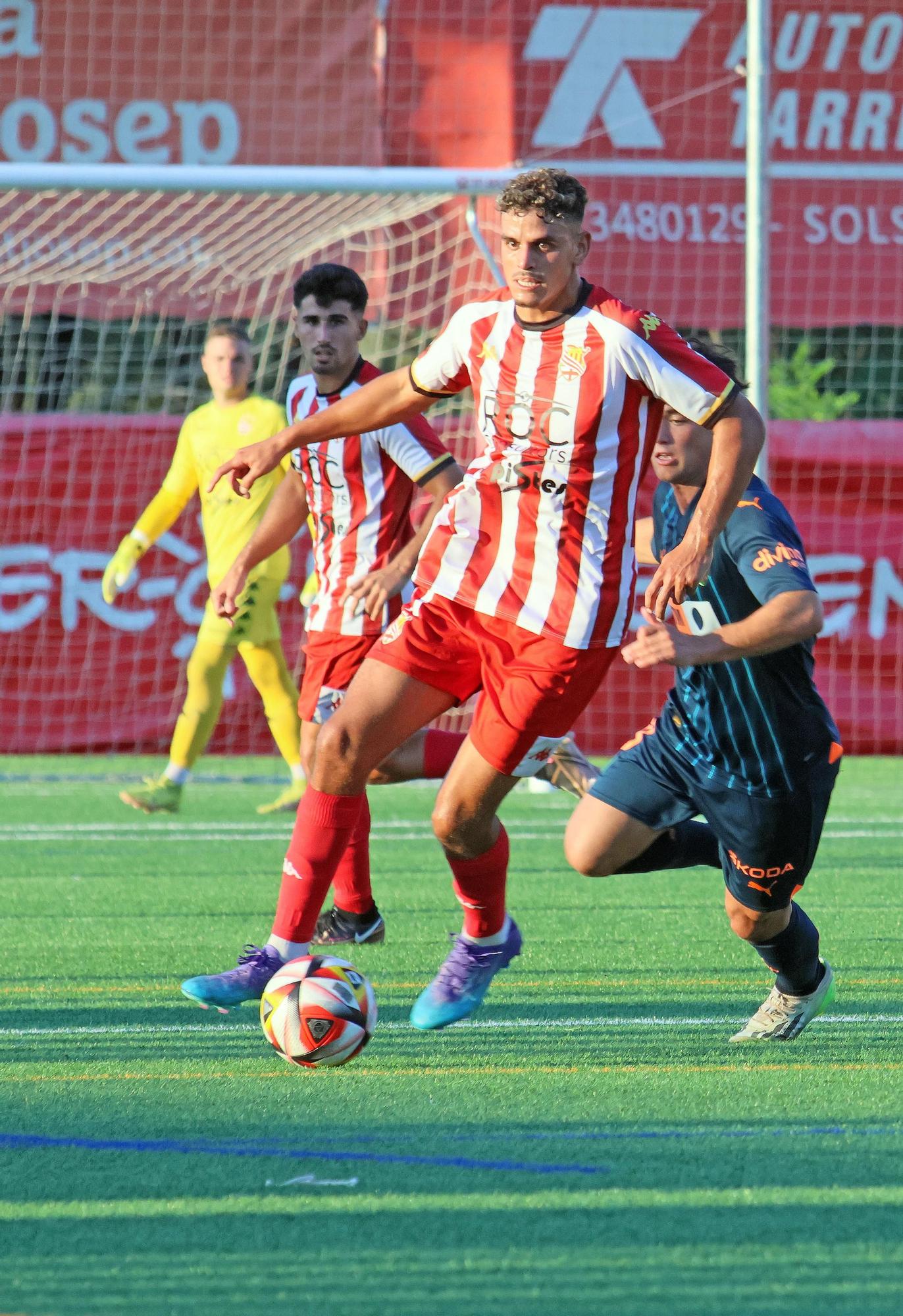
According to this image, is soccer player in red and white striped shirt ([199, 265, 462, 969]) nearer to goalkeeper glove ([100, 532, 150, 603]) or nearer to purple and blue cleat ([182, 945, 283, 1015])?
purple and blue cleat ([182, 945, 283, 1015])

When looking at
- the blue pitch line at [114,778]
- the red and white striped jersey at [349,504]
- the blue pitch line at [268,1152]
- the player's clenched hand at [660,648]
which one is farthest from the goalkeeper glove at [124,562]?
the blue pitch line at [268,1152]

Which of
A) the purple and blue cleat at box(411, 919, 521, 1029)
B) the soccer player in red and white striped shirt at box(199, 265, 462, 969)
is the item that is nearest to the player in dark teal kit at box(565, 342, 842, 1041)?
the purple and blue cleat at box(411, 919, 521, 1029)

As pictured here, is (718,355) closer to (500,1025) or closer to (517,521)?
(517,521)

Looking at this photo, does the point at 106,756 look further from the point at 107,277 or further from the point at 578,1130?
the point at 578,1130

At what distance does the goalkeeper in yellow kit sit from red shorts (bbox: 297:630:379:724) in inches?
114

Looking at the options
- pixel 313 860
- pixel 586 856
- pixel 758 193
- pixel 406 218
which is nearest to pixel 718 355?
pixel 586 856

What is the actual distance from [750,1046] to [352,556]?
239 cm

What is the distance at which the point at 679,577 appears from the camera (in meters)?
3.95

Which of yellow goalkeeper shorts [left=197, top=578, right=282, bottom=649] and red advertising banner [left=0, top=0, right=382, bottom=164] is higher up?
red advertising banner [left=0, top=0, right=382, bottom=164]

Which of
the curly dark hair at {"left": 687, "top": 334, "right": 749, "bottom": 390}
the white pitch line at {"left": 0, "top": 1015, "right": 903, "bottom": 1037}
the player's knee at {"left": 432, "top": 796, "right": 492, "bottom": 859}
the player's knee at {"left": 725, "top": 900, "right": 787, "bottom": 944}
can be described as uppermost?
the curly dark hair at {"left": 687, "top": 334, "right": 749, "bottom": 390}

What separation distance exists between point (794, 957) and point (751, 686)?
2.15ft

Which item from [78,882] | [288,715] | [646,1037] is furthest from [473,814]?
[288,715]

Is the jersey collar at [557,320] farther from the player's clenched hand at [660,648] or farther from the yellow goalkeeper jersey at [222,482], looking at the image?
the yellow goalkeeper jersey at [222,482]

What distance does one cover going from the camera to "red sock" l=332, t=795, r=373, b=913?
5566 millimetres
